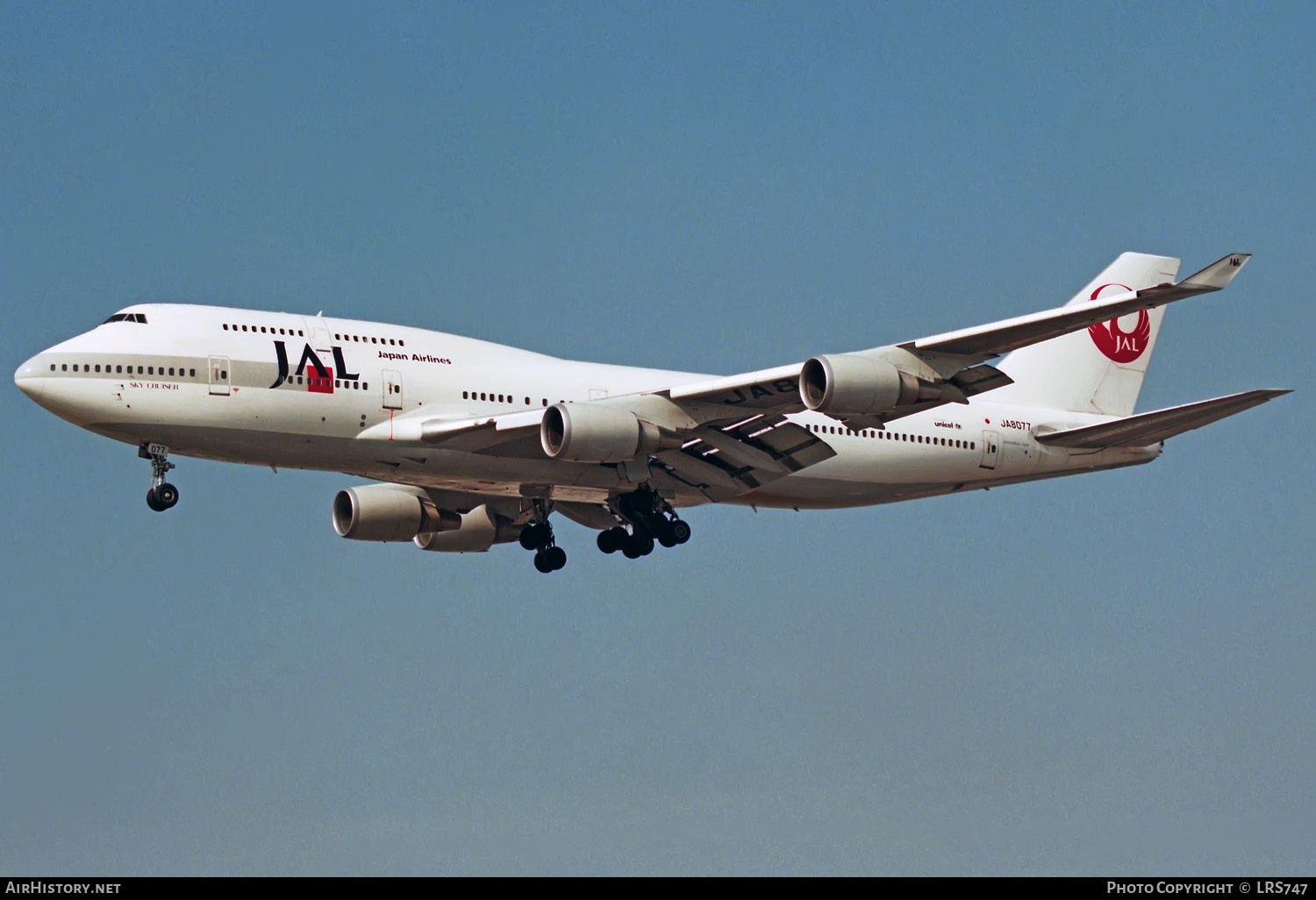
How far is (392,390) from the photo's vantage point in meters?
37.1

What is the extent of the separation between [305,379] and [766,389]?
10.1 metres

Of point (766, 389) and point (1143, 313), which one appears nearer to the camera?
point (766, 389)

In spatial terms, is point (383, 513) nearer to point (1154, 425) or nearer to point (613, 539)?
point (613, 539)

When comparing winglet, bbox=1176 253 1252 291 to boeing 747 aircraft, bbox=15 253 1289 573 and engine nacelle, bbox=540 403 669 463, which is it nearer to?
boeing 747 aircraft, bbox=15 253 1289 573

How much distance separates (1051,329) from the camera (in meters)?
33.9

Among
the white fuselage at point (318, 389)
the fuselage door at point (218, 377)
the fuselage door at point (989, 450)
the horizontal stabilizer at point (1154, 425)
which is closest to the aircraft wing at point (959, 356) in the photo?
the horizontal stabilizer at point (1154, 425)

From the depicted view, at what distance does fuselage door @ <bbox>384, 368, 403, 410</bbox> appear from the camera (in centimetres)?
3697

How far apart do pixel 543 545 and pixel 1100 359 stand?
54.1 feet

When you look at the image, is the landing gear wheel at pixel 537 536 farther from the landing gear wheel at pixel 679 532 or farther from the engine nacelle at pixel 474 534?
the landing gear wheel at pixel 679 532

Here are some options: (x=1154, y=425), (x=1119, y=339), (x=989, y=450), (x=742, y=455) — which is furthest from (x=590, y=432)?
(x=1119, y=339)
